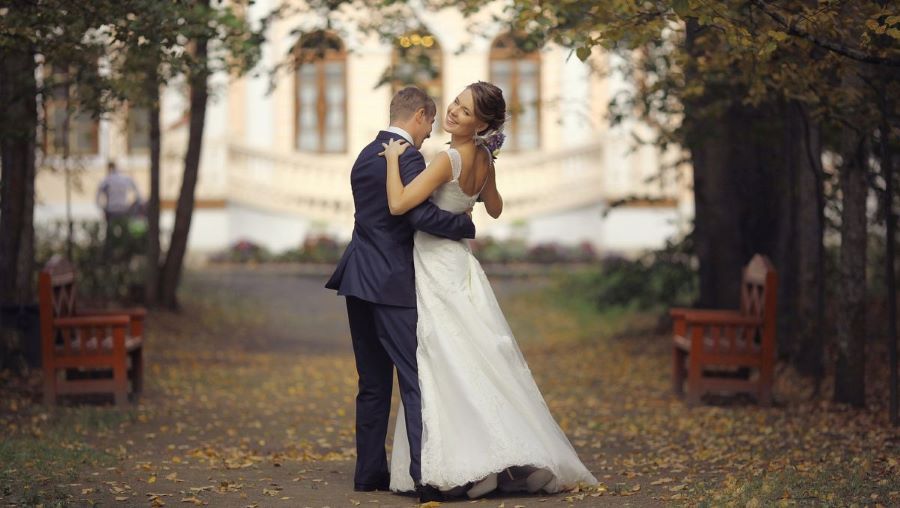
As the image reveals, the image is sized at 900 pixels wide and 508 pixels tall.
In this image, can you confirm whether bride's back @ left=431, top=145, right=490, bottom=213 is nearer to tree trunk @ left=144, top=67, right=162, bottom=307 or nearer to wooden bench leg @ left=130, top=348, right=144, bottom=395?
wooden bench leg @ left=130, top=348, right=144, bottom=395

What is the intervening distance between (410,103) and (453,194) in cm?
47

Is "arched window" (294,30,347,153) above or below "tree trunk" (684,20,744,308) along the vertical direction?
above

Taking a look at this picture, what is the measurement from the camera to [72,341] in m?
11.5

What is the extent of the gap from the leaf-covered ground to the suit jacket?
998 mm

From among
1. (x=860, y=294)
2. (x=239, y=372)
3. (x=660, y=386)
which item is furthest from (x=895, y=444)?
(x=239, y=372)

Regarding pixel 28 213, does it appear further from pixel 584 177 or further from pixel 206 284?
pixel 584 177

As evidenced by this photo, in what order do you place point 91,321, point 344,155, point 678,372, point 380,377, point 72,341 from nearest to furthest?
point 380,377 → point 91,321 → point 72,341 → point 678,372 → point 344,155

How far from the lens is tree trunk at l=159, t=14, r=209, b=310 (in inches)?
748

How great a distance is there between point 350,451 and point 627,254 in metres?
20.9

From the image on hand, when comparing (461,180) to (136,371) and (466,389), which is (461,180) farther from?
(136,371)

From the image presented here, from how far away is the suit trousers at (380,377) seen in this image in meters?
7.49

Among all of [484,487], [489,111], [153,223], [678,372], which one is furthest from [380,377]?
[153,223]

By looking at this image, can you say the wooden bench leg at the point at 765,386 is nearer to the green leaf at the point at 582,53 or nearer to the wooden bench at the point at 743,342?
the wooden bench at the point at 743,342

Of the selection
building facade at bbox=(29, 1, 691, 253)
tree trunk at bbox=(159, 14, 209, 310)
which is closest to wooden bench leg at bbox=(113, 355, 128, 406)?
tree trunk at bbox=(159, 14, 209, 310)
